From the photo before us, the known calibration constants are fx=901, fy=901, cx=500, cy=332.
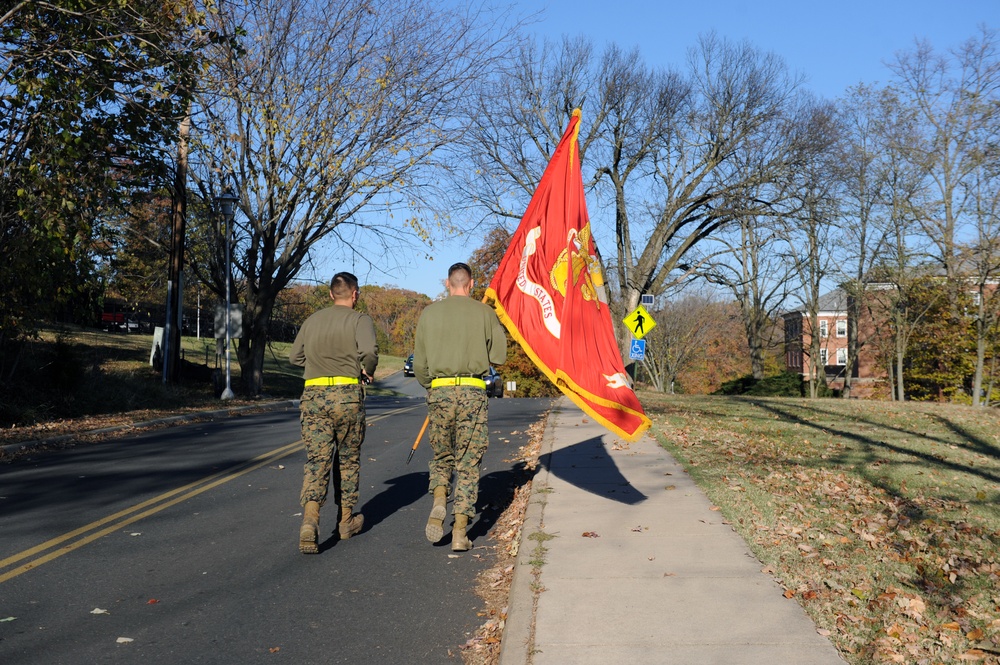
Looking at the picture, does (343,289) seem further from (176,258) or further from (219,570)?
(176,258)

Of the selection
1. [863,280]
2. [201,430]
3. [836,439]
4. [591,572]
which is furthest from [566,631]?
[863,280]

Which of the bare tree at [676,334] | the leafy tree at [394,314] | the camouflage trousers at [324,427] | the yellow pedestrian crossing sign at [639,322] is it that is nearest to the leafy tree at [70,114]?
the camouflage trousers at [324,427]

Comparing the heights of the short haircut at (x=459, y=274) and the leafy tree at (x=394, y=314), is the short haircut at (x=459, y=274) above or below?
below

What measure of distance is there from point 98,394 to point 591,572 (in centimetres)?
1778

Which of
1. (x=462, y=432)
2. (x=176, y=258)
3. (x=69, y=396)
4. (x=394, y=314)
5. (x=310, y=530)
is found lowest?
(x=310, y=530)

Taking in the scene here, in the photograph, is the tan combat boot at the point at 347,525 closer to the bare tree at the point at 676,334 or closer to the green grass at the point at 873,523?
the green grass at the point at 873,523

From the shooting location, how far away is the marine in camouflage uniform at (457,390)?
23.6 feet

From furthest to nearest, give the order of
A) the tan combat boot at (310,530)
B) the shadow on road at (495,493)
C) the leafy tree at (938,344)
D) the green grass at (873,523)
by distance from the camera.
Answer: the leafy tree at (938,344) < the shadow on road at (495,493) < the tan combat boot at (310,530) < the green grass at (873,523)

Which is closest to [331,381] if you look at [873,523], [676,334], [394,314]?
[873,523]

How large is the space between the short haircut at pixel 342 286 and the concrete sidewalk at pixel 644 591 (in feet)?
8.11

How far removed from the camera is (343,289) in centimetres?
745

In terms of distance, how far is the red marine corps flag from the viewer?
7383 millimetres

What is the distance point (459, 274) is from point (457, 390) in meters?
0.98

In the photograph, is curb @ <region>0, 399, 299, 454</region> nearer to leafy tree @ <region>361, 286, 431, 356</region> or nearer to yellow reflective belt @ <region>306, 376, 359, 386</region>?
yellow reflective belt @ <region>306, 376, 359, 386</region>
